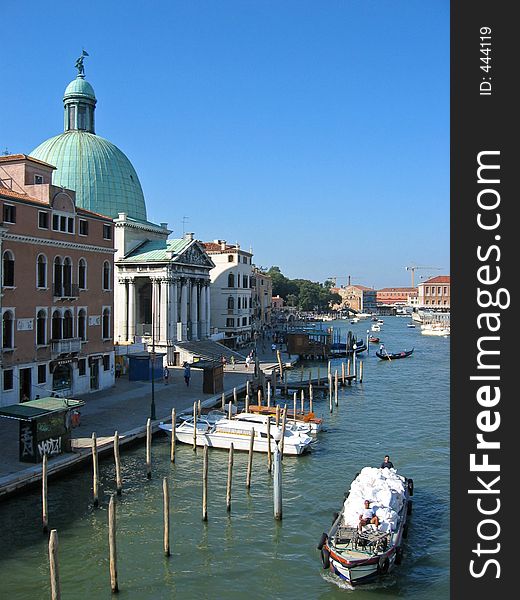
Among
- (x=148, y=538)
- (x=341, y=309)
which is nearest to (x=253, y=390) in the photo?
(x=148, y=538)

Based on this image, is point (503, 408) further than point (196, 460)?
No

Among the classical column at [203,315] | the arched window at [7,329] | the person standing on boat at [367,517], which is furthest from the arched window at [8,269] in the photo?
the classical column at [203,315]

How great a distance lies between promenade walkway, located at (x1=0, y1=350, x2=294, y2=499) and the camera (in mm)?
18203

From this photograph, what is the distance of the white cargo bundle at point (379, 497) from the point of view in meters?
15.0

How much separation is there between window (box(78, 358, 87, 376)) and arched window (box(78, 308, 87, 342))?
0.95 meters

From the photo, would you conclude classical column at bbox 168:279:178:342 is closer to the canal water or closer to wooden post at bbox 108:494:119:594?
the canal water

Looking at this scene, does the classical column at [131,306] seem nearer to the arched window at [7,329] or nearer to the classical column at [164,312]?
the classical column at [164,312]

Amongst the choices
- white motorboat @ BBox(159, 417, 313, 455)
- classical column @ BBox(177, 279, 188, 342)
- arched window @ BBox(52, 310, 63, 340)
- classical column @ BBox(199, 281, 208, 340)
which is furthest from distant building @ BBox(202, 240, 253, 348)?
white motorboat @ BBox(159, 417, 313, 455)

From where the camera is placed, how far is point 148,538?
1571 centimetres

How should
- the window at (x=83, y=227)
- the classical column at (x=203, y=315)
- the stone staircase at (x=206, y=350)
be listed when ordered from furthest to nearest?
the classical column at (x=203, y=315), the stone staircase at (x=206, y=350), the window at (x=83, y=227)

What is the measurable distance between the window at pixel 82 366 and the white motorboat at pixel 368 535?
16.2 meters

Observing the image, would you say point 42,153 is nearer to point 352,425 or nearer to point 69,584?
point 352,425

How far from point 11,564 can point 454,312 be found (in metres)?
12.1

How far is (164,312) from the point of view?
45.7 m
